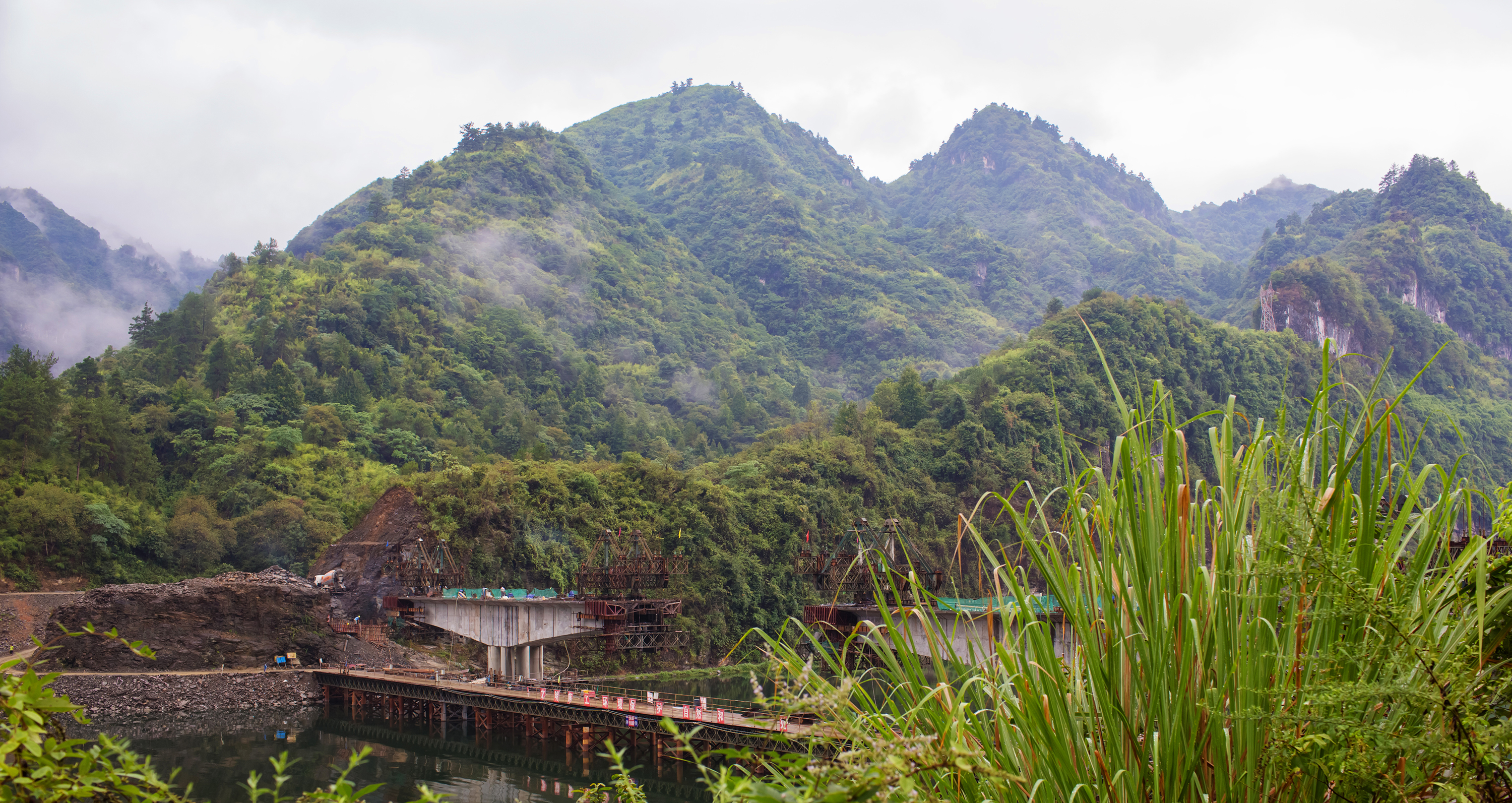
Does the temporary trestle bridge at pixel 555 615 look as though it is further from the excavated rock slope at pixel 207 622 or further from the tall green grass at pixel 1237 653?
the tall green grass at pixel 1237 653

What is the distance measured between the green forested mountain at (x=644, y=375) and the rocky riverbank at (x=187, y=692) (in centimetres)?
1084


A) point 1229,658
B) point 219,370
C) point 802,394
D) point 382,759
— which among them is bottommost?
point 382,759

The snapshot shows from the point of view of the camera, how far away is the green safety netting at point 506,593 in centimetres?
3784

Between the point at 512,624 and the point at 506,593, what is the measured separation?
519 centimetres

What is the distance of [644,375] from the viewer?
101125mm

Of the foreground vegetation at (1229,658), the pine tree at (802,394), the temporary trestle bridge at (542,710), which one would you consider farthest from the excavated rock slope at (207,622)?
the pine tree at (802,394)

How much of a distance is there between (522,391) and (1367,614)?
8316cm

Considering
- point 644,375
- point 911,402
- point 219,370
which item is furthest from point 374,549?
point 644,375

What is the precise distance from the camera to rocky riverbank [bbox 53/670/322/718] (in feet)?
107

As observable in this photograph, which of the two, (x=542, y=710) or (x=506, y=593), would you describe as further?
(x=506, y=593)

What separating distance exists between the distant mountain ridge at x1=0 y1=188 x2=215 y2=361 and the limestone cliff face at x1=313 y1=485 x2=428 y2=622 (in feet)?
232

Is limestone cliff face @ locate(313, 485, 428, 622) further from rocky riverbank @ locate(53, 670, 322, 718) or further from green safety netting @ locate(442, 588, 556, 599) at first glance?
rocky riverbank @ locate(53, 670, 322, 718)

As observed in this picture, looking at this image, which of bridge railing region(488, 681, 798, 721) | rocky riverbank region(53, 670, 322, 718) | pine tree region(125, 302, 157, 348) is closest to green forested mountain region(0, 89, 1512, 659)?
pine tree region(125, 302, 157, 348)

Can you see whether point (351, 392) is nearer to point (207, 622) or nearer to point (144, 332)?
point (144, 332)
